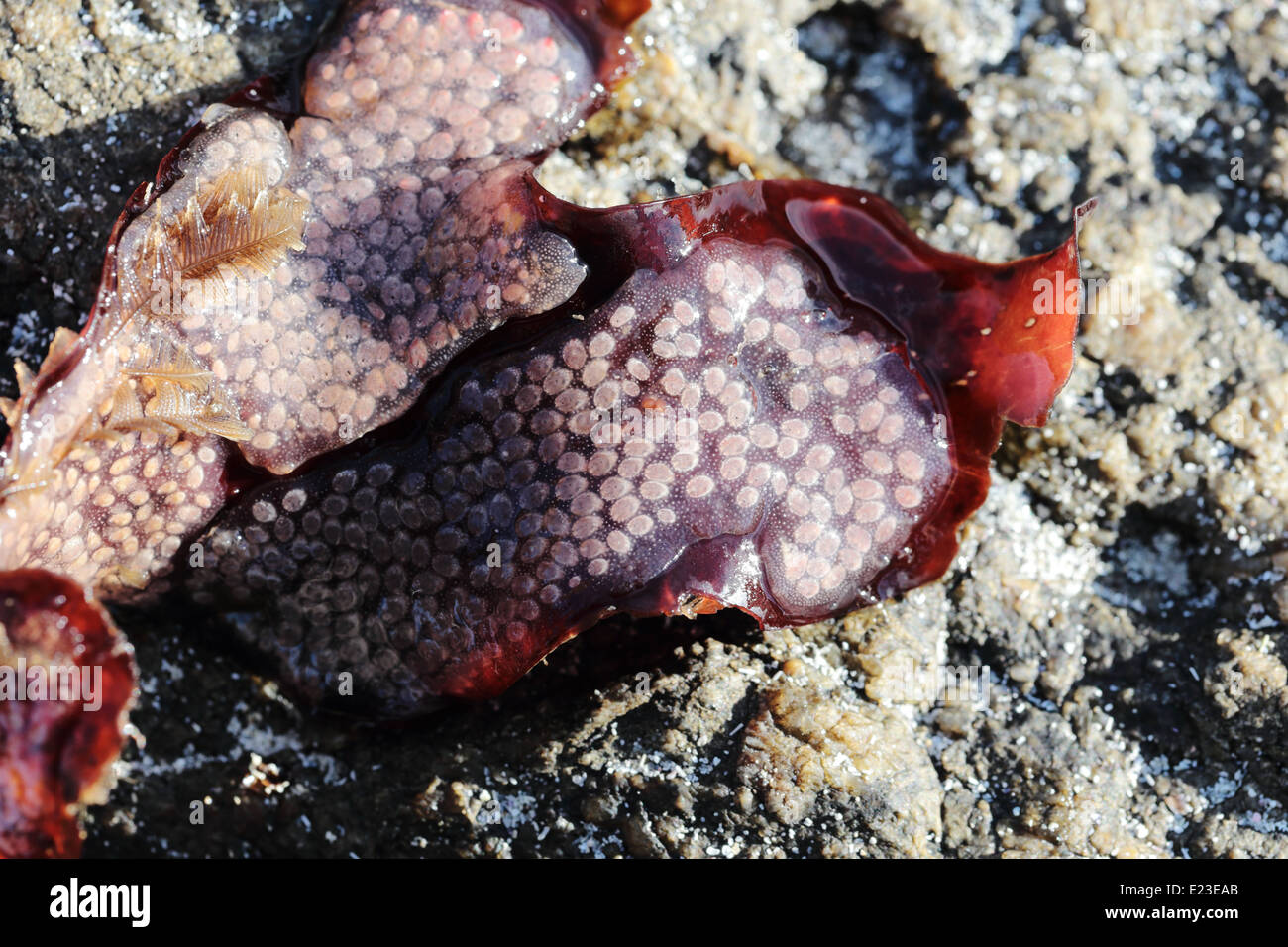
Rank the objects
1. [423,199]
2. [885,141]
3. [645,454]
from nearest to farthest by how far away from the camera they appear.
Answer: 1. [645,454]
2. [423,199]
3. [885,141]

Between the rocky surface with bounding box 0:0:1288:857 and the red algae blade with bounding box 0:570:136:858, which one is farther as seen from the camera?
the rocky surface with bounding box 0:0:1288:857

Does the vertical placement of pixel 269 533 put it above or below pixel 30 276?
below

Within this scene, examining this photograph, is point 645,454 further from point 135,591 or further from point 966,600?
point 135,591

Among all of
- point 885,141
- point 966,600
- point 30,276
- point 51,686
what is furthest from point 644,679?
point 30,276

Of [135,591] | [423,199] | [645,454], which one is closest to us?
[645,454]

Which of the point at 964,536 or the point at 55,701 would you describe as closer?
the point at 55,701

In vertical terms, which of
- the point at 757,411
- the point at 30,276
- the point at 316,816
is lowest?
the point at 316,816

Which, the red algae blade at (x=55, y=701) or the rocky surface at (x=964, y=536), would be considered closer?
the red algae blade at (x=55, y=701)

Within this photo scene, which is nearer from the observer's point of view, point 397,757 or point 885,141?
point 397,757
